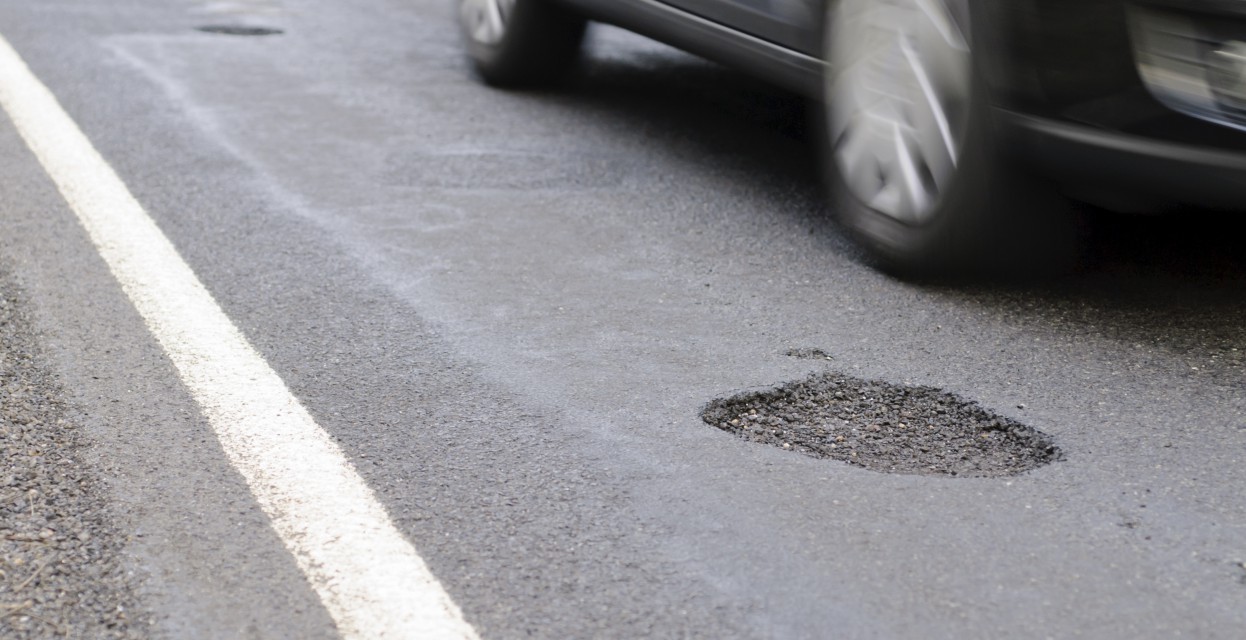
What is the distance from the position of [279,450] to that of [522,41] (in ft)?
11.0

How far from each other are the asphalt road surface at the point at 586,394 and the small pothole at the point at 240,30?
1830 mm

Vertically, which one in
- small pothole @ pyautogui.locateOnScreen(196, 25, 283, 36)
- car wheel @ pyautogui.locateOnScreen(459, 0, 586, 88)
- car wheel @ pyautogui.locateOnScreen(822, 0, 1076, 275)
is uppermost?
car wheel @ pyautogui.locateOnScreen(822, 0, 1076, 275)

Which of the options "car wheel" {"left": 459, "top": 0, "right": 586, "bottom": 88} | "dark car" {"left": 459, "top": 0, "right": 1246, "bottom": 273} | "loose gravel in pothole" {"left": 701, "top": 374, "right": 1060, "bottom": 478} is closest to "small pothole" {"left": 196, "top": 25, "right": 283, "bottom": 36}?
"car wheel" {"left": 459, "top": 0, "right": 586, "bottom": 88}

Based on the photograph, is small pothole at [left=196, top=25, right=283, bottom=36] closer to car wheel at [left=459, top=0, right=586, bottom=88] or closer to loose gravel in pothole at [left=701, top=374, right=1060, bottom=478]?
car wheel at [left=459, top=0, right=586, bottom=88]

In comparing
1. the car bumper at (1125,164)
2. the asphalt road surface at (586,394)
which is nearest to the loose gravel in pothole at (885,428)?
the asphalt road surface at (586,394)

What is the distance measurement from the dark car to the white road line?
159 cm

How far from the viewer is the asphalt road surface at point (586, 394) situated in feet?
6.95

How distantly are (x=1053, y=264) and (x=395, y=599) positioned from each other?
2076 millimetres

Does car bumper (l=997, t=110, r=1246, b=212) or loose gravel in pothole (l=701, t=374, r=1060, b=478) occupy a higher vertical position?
car bumper (l=997, t=110, r=1246, b=212)

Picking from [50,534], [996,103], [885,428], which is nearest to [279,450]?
[50,534]

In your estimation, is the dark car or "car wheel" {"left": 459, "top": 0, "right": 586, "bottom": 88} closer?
the dark car

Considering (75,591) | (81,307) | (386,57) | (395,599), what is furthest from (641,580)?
(386,57)

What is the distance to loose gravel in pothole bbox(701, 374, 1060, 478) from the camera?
260 centimetres

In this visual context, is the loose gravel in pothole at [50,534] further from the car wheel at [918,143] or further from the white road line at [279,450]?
the car wheel at [918,143]
